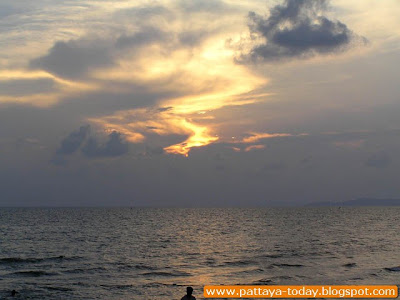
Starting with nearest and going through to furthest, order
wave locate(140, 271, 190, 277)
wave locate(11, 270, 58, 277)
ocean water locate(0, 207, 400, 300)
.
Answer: ocean water locate(0, 207, 400, 300), wave locate(11, 270, 58, 277), wave locate(140, 271, 190, 277)

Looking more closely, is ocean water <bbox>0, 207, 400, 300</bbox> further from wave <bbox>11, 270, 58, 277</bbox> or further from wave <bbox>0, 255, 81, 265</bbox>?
wave <bbox>11, 270, 58, 277</bbox>

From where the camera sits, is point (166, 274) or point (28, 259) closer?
point (166, 274)

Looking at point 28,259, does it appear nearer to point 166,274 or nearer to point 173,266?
point 173,266

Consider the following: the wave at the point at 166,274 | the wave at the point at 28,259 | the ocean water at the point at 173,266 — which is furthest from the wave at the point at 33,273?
the wave at the point at 166,274

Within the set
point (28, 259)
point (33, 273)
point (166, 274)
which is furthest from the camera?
point (28, 259)

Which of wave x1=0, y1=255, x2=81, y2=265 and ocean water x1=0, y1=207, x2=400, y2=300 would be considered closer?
ocean water x1=0, y1=207, x2=400, y2=300

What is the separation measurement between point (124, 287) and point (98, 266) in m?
15.1

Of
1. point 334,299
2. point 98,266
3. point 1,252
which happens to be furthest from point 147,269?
point 1,252

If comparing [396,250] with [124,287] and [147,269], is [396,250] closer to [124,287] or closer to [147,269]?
[147,269]

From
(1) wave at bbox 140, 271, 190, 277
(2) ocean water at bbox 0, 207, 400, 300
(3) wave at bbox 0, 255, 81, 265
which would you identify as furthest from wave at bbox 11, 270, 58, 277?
(1) wave at bbox 140, 271, 190, 277

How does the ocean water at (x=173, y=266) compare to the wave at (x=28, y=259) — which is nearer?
the ocean water at (x=173, y=266)

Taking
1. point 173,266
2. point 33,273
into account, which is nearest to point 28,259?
point 33,273

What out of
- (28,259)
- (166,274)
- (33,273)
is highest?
(33,273)

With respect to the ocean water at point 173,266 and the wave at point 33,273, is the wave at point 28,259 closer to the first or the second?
the ocean water at point 173,266
